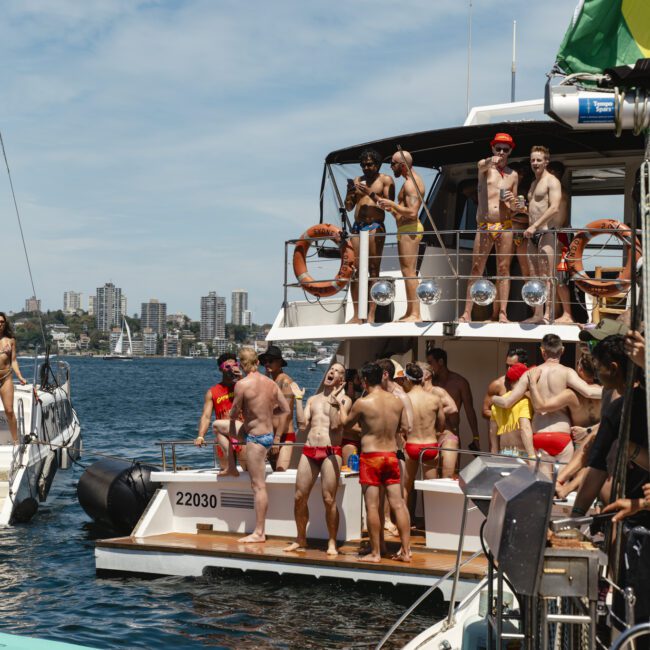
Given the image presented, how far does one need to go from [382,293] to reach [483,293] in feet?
3.51

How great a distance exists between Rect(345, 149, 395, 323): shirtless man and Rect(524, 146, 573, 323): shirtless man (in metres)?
1.67

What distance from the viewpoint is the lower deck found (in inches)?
359

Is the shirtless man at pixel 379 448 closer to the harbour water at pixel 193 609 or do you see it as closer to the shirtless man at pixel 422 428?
the harbour water at pixel 193 609

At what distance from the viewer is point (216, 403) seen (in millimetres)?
11359

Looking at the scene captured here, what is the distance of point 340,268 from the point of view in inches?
480

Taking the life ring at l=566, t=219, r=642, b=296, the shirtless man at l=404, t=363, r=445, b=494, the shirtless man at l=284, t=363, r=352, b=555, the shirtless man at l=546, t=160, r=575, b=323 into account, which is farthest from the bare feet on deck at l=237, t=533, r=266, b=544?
the life ring at l=566, t=219, r=642, b=296

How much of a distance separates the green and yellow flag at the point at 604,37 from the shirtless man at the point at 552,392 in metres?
4.21

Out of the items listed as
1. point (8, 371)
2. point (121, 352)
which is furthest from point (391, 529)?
point (121, 352)

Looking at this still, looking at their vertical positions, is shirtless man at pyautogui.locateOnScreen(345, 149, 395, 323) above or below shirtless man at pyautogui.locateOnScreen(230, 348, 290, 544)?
above

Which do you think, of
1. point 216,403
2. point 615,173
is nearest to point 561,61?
point 216,403

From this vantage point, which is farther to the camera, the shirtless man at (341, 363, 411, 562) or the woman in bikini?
the woman in bikini

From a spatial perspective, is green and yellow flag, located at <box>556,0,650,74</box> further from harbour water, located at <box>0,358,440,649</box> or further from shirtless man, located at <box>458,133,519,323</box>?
shirtless man, located at <box>458,133,519,323</box>

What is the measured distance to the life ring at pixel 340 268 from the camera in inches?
474

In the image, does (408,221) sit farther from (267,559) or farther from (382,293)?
(267,559)
